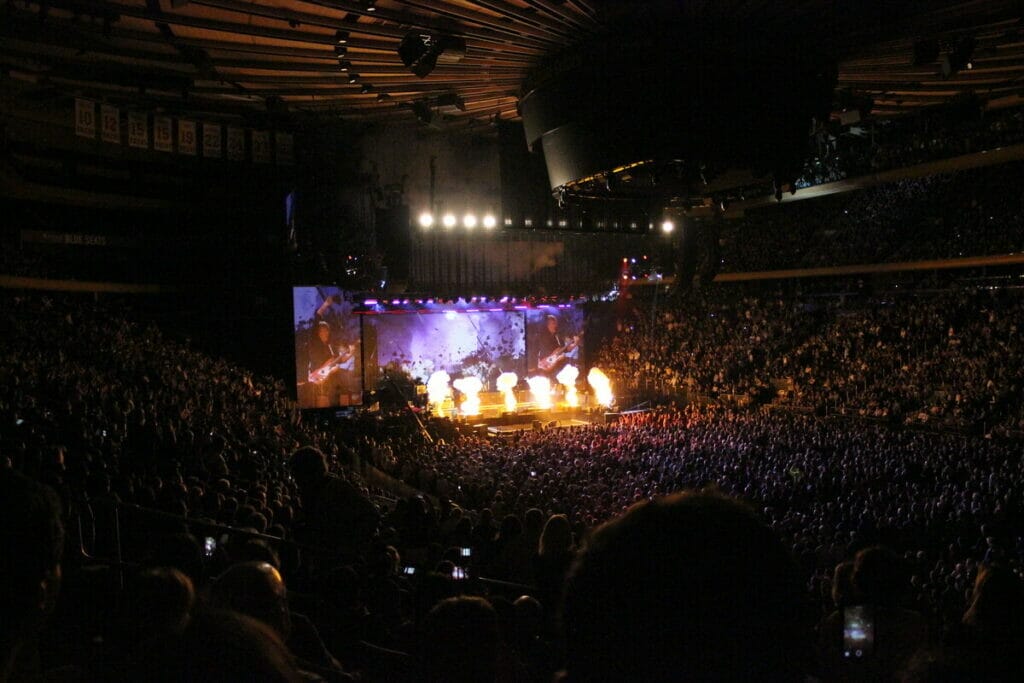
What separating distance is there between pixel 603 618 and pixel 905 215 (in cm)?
2783

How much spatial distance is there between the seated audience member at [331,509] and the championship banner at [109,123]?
549 inches

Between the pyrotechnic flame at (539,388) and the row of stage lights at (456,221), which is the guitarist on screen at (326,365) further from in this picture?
the pyrotechnic flame at (539,388)

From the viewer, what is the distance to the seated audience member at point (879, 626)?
2281 millimetres

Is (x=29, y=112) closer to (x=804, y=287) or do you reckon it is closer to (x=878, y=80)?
(x=878, y=80)

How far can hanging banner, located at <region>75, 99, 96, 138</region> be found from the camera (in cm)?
1459

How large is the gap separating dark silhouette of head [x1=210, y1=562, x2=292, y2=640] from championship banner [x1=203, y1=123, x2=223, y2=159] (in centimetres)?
1664

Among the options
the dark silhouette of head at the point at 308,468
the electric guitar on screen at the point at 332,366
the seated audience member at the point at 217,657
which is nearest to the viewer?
the seated audience member at the point at 217,657

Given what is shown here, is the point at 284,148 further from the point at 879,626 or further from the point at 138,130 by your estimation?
the point at 879,626

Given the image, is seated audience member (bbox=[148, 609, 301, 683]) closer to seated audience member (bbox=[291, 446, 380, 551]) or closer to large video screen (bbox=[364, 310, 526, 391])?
seated audience member (bbox=[291, 446, 380, 551])

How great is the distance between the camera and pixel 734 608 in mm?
1064

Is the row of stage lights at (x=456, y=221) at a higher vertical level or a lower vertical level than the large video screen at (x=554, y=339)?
higher

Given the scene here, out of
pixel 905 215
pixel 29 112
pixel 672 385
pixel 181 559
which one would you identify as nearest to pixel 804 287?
pixel 905 215

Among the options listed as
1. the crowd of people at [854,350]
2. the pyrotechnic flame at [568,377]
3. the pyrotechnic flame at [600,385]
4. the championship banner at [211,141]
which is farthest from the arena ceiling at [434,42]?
the pyrotechnic flame at [568,377]

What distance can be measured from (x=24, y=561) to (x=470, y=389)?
28.4 meters
